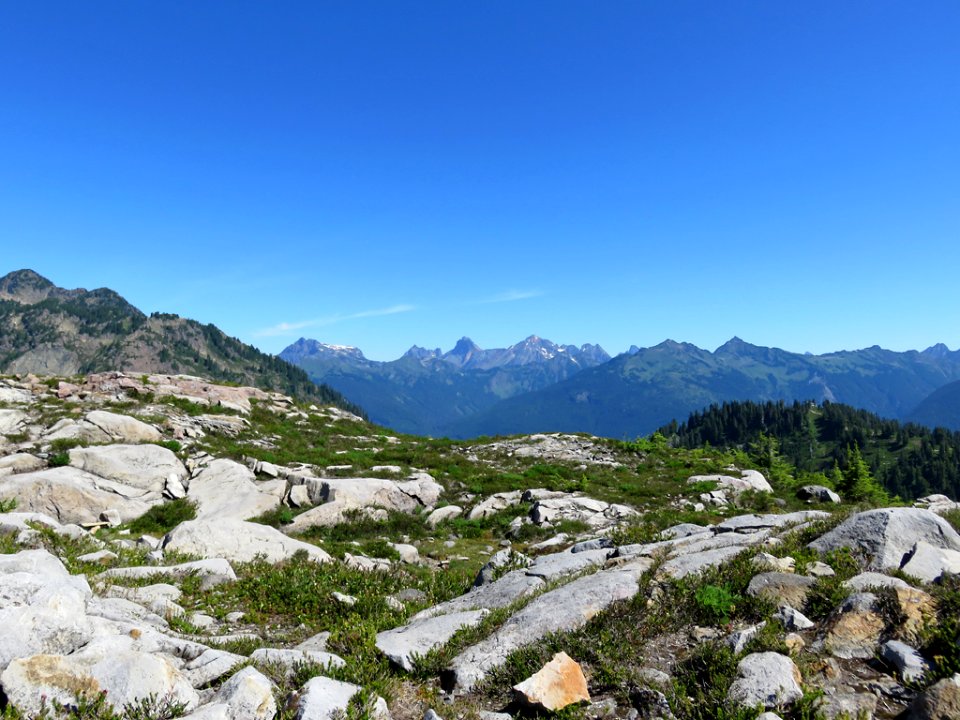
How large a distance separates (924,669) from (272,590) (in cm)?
1114

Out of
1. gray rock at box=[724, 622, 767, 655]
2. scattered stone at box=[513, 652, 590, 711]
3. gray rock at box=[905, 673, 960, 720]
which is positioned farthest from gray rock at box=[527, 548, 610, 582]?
gray rock at box=[905, 673, 960, 720]

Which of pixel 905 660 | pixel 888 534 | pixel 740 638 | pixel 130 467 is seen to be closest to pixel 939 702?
pixel 905 660

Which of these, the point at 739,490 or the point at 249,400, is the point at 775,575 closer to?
the point at 739,490

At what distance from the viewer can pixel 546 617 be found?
815 cm

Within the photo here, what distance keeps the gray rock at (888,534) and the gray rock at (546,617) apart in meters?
3.90

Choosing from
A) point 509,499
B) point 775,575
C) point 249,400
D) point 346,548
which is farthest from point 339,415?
point 775,575

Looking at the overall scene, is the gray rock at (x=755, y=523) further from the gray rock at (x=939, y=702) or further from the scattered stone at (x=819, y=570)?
the gray rock at (x=939, y=702)

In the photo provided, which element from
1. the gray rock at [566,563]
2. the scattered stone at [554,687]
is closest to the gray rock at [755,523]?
the gray rock at [566,563]

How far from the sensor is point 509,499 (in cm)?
2462

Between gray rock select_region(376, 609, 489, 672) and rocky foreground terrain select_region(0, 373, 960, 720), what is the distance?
0.17 ft

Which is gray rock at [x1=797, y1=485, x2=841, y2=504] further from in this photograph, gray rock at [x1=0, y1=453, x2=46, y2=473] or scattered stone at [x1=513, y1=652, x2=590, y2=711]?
gray rock at [x1=0, y1=453, x2=46, y2=473]

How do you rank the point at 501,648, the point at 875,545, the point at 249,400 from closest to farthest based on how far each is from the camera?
the point at 501,648
the point at 875,545
the point at 249,400

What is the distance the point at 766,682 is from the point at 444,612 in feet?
19.5

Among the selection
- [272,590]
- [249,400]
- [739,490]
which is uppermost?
[249,400]
